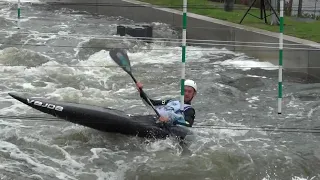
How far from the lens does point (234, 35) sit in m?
12.3

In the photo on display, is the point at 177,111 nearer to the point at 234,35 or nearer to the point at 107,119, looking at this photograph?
the point at 107,119

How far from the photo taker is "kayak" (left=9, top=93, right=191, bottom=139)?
609 centimetres

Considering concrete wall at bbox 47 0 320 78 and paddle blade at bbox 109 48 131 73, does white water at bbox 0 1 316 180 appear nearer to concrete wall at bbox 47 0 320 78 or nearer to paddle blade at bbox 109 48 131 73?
concrete wall at bbox 47 0 320 78

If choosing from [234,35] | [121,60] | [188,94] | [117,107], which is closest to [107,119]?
[121,60]

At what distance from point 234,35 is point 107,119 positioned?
6700 millimetres

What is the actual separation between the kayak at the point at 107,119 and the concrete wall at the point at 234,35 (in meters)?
4.39

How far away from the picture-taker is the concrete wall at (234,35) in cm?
995

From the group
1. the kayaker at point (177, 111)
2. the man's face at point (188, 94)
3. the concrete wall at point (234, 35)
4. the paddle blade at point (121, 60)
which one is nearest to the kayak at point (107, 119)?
the kayaker at point (177, 111)

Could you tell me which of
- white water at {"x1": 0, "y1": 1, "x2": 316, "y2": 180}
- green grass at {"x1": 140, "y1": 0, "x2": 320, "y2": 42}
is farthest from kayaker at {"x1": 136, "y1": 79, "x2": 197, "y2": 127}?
green grass at {"x1": 140, "y1": 0, "x2": 320, "y2": 42}

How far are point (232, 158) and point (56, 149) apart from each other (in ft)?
6.33

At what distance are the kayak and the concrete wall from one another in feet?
14.4

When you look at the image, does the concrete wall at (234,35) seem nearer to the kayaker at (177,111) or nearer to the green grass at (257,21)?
the green grass at (257,21)

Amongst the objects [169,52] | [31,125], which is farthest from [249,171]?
[169,52]

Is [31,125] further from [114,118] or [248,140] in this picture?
[248,140]
